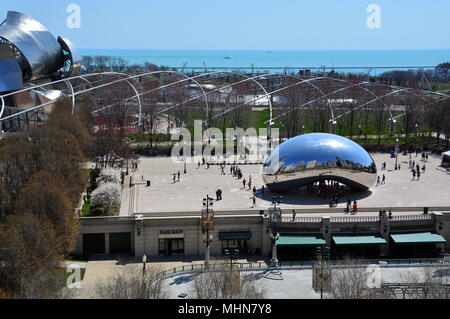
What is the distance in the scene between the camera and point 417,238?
113 feet

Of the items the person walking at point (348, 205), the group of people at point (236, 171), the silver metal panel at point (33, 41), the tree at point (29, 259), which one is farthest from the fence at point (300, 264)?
the silver metal panel at point (33, 41)

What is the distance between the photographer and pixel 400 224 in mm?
35281

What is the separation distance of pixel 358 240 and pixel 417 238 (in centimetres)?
345

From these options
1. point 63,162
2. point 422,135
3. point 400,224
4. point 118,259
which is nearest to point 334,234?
point 400,224

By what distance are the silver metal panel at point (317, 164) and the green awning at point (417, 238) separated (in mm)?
6625

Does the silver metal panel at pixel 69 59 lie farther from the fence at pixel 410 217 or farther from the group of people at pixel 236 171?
the fence at pixel 410 217

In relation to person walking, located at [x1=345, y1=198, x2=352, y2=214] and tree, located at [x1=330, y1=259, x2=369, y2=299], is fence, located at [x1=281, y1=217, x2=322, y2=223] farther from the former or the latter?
tree, located at [x1=330, y1=259, x2=369, y2=299]

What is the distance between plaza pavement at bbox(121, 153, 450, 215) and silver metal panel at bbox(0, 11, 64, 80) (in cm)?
2389

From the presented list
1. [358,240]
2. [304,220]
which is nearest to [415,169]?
[358,240]

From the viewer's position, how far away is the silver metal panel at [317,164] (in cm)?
3959

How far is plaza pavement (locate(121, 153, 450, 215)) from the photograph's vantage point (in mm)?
39312

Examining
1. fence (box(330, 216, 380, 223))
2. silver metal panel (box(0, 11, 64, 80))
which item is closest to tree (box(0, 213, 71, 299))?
fence (box(330, 216, 380, 223))
